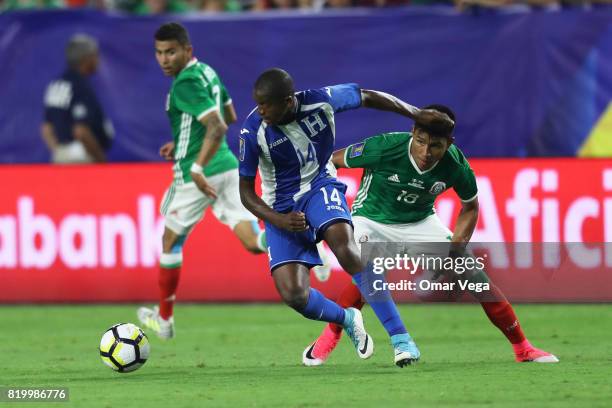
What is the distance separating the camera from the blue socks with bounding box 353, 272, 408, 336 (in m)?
8.03

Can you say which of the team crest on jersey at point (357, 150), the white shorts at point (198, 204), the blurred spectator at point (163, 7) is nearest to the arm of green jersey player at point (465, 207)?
the team crest on jersey at point (357, 150)

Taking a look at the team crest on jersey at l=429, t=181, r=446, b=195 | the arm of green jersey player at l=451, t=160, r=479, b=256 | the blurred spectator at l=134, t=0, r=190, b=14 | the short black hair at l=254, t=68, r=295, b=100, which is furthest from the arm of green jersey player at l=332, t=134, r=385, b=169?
the blurred spectator at l=134, t=0, r=190, b=14

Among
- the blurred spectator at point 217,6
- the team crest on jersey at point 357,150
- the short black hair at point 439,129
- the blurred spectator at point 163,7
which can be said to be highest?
the short black hair at point 439,129

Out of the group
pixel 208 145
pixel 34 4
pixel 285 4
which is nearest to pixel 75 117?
Answer: pixel 34 4

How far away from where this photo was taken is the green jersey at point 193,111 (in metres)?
10.3

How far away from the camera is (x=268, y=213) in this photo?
8.15 meters

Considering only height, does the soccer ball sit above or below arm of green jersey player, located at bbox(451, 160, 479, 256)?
below

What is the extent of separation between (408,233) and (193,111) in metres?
2.40

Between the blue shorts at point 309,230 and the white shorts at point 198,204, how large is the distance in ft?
7.81

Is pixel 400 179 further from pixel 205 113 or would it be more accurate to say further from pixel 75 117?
pixel 75 117

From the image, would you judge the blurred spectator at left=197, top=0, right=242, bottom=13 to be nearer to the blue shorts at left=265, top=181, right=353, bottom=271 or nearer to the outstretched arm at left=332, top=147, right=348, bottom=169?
the outstretched arm at left=332, top=147, right=348, bottom=169

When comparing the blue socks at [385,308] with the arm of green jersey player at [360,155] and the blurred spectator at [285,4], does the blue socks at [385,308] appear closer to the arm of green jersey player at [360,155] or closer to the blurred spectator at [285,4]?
the arm of green jersey player at [360,155]

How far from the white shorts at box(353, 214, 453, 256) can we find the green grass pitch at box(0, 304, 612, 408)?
2.65 ft

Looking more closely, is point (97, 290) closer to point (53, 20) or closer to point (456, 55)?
point (53, 20)
